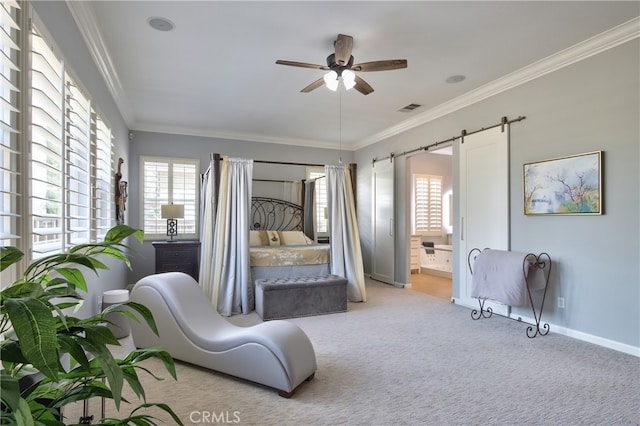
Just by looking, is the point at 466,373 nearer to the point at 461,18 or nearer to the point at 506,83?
the point at 461,18

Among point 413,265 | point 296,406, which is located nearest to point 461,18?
point 296,406

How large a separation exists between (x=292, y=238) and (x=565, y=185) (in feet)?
14.1

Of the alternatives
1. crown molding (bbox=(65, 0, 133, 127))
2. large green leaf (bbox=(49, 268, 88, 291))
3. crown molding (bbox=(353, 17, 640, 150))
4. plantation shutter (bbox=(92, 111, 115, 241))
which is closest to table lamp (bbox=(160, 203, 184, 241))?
plantation shutter (bbox=(92, 111, 115, 241))

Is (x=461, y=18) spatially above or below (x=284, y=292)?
above

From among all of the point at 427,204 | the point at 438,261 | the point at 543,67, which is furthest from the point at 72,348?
the point at 427,204

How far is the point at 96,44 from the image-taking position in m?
3.24

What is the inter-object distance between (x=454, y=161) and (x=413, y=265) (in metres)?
3.55

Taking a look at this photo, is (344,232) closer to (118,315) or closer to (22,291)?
(118,315)

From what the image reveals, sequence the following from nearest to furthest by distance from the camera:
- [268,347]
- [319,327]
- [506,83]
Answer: [268,347] → [319,327] → [506,83]

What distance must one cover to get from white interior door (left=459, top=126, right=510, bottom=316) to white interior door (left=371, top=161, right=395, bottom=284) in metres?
1.69

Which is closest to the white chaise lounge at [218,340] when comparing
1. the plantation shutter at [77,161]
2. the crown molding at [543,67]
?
the plantation shutter at [77,161]

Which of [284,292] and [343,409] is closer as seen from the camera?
[343,409]

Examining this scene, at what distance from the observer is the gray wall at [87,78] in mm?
2287

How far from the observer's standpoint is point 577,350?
10.6 ft
